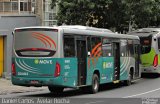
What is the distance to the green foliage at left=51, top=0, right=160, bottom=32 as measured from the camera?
3303 centimetres

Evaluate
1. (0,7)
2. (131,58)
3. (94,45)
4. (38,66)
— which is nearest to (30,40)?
(38,66)

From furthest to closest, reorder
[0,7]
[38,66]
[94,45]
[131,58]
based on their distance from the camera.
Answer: [0,7] < [131,58] < [94,45] < [38,66]

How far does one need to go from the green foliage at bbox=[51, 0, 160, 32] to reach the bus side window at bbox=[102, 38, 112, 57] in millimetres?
8285

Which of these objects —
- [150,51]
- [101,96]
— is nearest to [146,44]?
[150,51]

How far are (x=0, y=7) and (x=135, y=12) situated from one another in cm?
964

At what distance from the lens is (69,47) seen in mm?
20000

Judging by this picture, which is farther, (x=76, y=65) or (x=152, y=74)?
(x=152, y=74)

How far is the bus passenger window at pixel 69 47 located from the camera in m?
19.7

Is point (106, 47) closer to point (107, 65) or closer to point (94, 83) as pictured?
point (107, 65)

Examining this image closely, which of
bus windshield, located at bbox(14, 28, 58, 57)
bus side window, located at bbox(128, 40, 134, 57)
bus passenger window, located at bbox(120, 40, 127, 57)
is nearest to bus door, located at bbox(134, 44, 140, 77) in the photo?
bus side window, located at bbox(128, 40, 134, 57)

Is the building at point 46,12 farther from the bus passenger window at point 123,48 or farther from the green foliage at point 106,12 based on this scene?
the bus passenger window at point 123,48

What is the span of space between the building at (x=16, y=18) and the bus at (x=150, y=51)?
7.24m

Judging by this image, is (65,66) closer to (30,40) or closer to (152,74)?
(30,40)

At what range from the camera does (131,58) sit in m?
28.2
